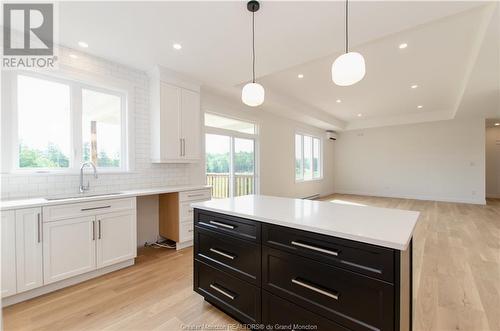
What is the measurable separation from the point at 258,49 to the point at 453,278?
3.40m

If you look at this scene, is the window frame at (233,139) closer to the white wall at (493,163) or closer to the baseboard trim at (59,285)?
the baseboard trim at (59,285)

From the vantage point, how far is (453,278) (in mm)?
2471

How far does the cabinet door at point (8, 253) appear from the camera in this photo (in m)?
1.95

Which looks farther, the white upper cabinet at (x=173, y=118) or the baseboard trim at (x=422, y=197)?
the baseboard trim at (x=422, y=197)

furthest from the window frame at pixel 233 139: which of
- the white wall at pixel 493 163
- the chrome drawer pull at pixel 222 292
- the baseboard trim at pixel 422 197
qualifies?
the white wall at pixel 493 163

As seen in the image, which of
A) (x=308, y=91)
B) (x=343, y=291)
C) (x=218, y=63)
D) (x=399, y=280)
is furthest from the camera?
(x=308, y=91)

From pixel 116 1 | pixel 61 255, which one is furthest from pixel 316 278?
pixel 116 1

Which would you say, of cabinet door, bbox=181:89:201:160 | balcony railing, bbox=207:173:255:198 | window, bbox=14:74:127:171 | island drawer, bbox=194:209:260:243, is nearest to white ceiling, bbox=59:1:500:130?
cabinet door, bbox=181:89:201:160

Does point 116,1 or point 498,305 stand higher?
point 116,1

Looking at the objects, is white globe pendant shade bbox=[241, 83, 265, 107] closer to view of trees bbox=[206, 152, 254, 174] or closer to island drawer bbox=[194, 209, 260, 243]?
island drawer bbox=[194, 209, 260, 243]

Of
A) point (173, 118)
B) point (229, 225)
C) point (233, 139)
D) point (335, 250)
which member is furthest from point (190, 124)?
point (335, 250)

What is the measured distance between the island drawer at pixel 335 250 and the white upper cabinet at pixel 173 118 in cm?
246

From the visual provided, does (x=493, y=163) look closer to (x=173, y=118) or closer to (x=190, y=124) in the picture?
(x=190, y=124)

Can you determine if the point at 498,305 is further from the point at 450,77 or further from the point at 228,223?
the point at 450,77
